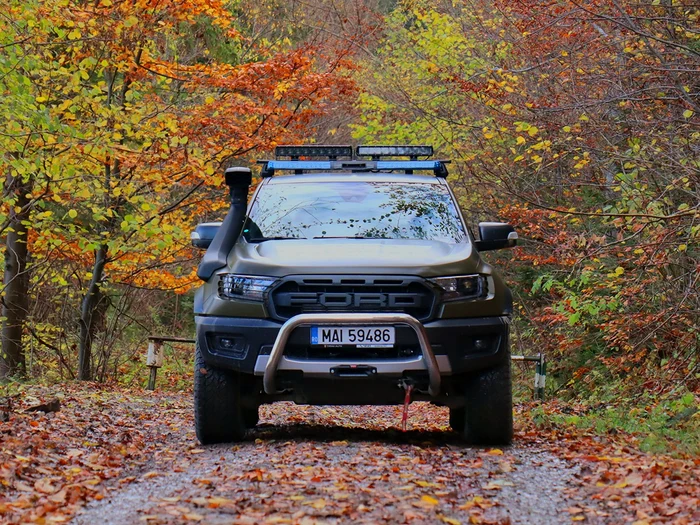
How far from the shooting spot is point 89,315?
15.2 m

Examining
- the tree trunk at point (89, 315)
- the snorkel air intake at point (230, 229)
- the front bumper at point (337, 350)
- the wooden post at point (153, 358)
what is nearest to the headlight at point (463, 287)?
the front bumper at point (337, 350)

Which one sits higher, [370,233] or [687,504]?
[370,233]

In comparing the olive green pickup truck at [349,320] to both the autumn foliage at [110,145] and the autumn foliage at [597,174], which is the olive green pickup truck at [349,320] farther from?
the autumn foliage at [110,145]

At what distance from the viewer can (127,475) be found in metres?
5.96

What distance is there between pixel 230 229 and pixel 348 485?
273 cm

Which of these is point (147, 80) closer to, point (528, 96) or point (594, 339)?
point (528, 96)

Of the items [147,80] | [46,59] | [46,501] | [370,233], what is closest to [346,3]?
[147,80]

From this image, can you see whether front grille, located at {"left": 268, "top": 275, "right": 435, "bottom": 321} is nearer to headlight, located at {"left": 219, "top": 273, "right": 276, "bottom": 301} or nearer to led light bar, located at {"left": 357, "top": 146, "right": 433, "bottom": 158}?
headlight, located at {"left": 219, "top": 273, "right": 276, "bottom": 301}

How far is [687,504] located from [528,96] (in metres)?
10.9

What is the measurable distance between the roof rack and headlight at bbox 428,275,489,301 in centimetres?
172

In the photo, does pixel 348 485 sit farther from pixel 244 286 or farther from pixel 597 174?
pixel 597 174

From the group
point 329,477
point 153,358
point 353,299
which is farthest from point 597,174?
point 329,477

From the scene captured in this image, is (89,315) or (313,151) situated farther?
(89,315)

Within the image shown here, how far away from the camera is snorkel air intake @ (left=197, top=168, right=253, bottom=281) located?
6938 mm
